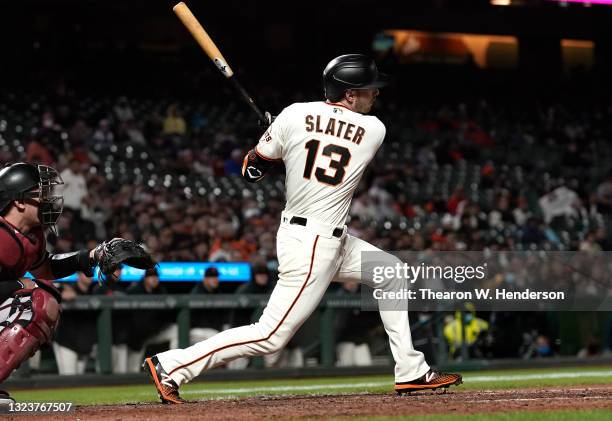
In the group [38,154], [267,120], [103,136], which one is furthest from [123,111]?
[267,120]

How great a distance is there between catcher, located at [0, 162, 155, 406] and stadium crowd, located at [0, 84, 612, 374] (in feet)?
17.7

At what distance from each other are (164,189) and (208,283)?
3.03 m

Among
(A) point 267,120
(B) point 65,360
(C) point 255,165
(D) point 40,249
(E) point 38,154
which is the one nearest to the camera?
(D) point 40,249

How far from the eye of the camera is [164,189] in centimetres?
1430

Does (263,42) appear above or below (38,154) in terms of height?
above

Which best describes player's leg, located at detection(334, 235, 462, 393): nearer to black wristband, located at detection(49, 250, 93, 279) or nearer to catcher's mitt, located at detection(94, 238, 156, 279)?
catcher's mitt, located at detection(94, 238, 156, 279)

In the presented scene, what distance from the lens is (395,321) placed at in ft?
20.0

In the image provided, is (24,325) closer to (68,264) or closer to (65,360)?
(68,264)

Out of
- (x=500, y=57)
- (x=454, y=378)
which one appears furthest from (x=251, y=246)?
(x=500, y=57)

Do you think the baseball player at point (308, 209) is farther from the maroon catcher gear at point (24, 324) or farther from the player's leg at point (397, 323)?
the maroon catcher gear at point (24, 324)

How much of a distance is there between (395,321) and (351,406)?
2.15 feet

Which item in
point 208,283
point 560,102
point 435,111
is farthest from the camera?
point 560,102

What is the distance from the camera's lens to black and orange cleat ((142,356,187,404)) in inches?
A: 227

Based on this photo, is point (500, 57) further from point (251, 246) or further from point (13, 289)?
point (13, 289)
